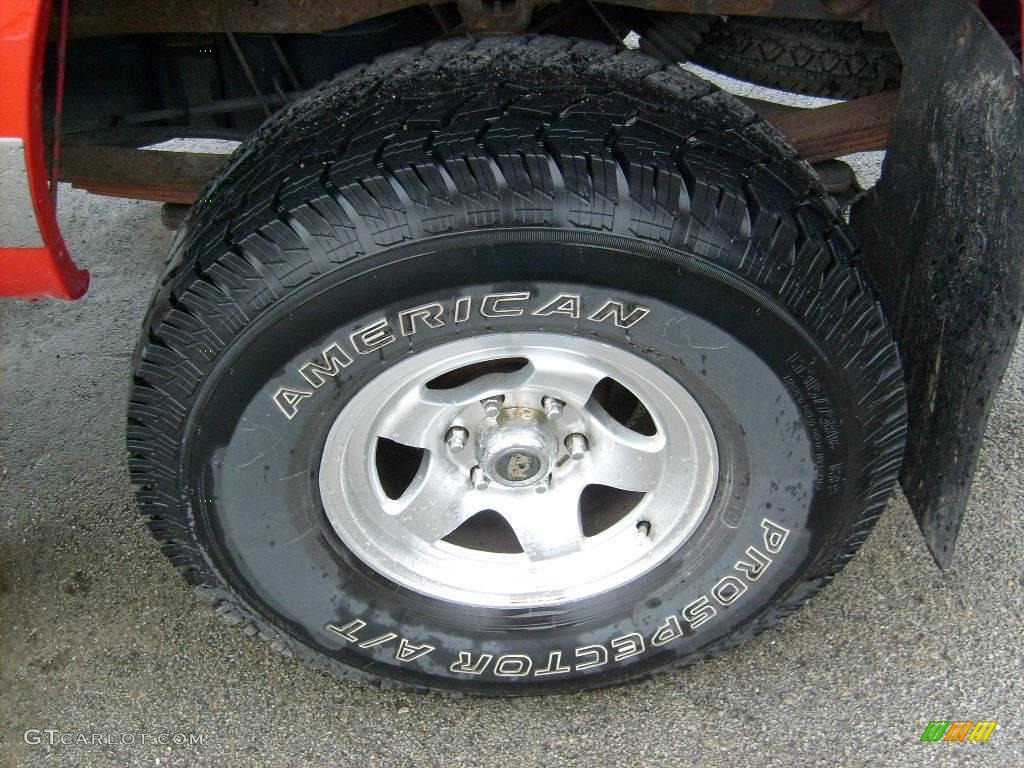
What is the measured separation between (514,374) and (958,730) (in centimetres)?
127

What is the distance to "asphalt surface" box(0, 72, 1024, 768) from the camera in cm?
207

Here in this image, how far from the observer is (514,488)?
205 cm

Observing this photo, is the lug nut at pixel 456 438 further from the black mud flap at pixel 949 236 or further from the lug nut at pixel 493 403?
the black mud flap at pixel 949 236

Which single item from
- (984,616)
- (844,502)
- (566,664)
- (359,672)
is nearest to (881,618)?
(984,616)

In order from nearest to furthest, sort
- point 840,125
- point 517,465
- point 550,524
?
1. point 517,465
2. point 550,524
3. point 840,125

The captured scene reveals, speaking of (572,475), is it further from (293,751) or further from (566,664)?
(293,751)

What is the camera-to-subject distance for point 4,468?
9.30ft

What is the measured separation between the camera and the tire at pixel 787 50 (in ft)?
8.11

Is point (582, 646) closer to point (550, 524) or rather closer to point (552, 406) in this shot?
point (550, 524)

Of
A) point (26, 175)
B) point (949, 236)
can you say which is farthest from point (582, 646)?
point (26, 175)

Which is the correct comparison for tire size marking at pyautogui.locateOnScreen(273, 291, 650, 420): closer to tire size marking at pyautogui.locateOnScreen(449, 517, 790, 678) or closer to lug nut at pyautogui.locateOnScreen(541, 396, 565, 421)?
lug nut at pyautogui.locateOnScreen(541, 396, 565, 421)

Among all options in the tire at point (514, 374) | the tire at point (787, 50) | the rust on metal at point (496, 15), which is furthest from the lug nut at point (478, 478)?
the tire at point (787, 50)

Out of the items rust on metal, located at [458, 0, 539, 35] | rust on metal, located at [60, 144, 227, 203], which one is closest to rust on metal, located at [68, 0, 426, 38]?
rust on metal, located at [458, 0, 539, 35]

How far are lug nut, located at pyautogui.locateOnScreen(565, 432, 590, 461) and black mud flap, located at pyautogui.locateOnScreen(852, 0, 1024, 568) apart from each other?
30.0 inches
